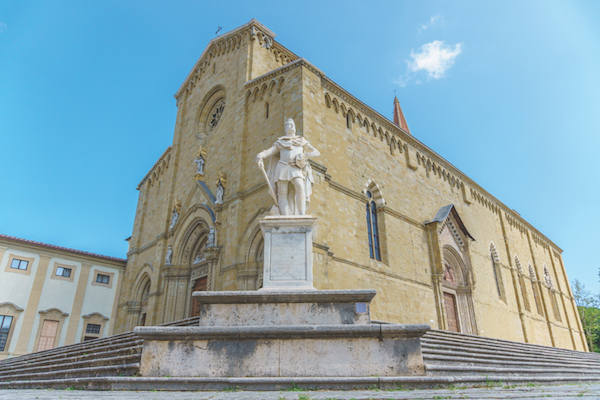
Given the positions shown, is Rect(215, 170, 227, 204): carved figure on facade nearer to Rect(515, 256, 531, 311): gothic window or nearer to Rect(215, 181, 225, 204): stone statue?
Rect(215, 181, 225, 204): stone statue

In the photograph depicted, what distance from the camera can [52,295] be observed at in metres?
21.5

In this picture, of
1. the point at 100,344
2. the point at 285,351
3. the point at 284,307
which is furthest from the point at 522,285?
the point at 285,351

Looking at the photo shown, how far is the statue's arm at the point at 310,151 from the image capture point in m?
7.81

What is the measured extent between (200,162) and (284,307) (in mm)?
14118

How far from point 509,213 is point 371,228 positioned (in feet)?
60.4

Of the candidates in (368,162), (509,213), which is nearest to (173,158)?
(368,162)

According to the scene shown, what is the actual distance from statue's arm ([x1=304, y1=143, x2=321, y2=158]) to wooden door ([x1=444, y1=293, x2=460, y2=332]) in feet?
45.8

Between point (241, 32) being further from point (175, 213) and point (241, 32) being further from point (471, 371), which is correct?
point (471, 371)

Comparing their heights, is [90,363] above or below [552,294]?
below

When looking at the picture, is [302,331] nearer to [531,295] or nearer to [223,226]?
[223,226]

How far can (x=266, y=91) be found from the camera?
16.8 meters

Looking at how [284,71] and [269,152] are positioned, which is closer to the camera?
[269,152]

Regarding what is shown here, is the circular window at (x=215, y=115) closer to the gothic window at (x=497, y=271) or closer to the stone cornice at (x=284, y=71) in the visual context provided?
the stone cornice at (x=284, y=71)

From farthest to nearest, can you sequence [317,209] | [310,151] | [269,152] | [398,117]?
[398,117] < [317,209] < [310,151] < [269,152]
